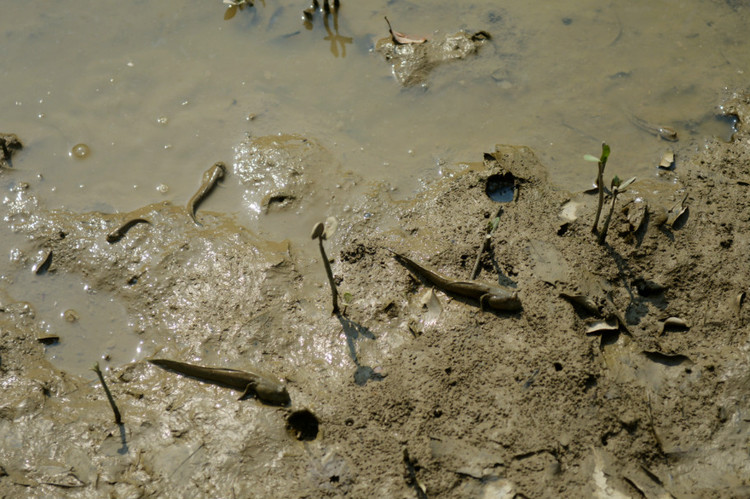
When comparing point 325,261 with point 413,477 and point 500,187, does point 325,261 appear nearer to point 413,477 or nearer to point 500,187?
point 413,477

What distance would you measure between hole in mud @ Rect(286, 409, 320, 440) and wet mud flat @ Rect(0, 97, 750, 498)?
0.01m

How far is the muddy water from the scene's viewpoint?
14.8ft

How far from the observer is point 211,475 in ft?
10.1

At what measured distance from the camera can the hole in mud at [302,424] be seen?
320cm

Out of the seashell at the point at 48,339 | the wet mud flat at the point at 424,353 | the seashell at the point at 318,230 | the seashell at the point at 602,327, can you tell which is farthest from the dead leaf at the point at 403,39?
the seashell at the point at 48,339

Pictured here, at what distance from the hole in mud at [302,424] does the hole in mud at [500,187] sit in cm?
206

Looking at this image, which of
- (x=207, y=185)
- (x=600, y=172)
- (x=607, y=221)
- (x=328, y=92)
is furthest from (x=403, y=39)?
(x=607, y=221)

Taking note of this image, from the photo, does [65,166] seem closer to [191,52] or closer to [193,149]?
[193,149]

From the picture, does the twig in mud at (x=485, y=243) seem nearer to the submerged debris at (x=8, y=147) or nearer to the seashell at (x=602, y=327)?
the seashell at (x=602, y=327)

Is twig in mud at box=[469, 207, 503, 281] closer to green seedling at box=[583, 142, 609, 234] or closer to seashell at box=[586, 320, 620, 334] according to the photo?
green seedling at box=[583, 142, 609, 234]

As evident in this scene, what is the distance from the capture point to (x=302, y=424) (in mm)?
3250

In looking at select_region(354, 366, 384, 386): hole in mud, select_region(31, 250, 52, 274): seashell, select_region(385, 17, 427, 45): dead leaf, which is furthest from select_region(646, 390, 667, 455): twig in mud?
select_region(31, 250, 52, 274): seashell

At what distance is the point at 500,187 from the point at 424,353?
1.54 metres

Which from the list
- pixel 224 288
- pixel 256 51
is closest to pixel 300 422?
pixel 224 288
